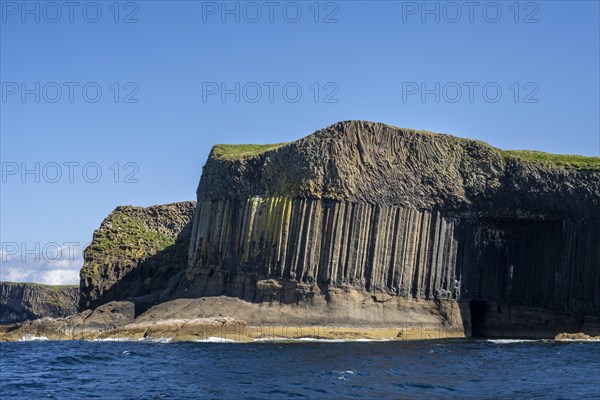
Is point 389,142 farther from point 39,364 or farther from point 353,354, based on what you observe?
point 39,364

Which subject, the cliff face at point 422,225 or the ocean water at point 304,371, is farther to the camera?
the cliff face at point 422,225

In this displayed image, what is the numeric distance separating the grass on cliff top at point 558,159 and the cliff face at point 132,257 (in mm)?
28787

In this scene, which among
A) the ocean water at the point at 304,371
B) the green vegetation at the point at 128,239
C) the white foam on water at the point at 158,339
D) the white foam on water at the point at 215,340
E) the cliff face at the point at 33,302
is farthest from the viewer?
the cliff face at the point at 33,302

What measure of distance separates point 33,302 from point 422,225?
8209cm

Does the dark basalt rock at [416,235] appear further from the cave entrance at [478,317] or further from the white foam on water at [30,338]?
the white foam on water at [30,338]

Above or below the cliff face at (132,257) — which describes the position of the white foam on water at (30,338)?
below

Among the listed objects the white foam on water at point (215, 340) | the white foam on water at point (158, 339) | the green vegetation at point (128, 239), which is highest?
the green vegetation at point (128, 239)

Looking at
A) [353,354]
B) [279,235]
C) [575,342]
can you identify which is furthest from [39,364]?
[575,342]

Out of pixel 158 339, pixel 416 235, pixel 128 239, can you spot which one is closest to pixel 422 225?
pixel 416 235

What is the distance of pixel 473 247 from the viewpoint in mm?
68688

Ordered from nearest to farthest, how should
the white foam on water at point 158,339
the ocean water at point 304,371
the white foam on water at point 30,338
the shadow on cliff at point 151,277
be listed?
the ocean water at point 304,371 < the white foam on water at point 158,339 < the white foam on water at point 30,338 < the shadow on cliff at point 151,277

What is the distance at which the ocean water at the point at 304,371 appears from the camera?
3575 centimetres

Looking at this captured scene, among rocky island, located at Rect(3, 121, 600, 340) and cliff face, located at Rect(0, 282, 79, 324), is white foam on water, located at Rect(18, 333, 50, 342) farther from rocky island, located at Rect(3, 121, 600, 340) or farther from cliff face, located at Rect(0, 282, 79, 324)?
cliff face, located at Rect(0, 282, 79, 324)

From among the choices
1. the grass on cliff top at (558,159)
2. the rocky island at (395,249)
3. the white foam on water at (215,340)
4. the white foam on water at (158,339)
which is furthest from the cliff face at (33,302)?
the grass on cliff top at (558,159)
